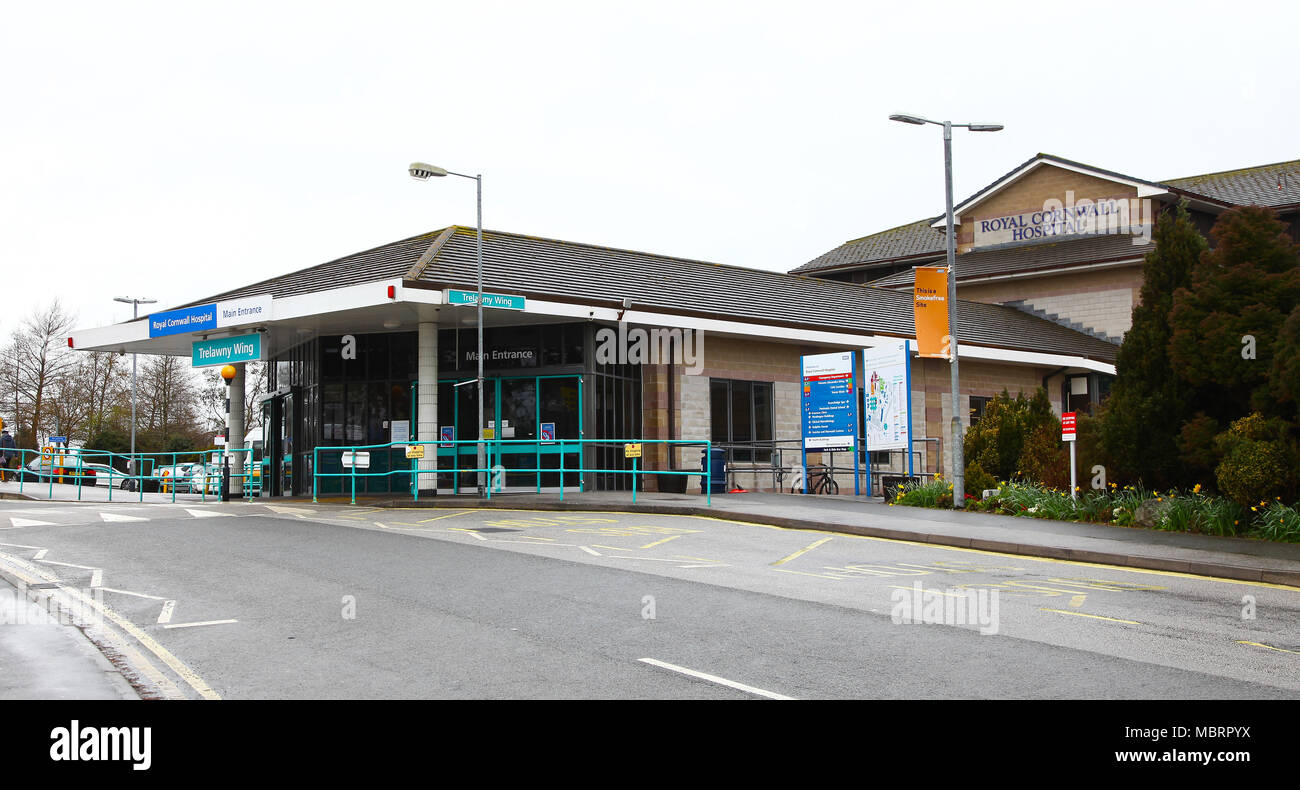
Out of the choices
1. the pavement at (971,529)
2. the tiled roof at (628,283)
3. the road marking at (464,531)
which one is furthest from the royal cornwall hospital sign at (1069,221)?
the road marking at (464,531)

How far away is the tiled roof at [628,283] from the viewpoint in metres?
25.2

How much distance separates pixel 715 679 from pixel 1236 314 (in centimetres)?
1330

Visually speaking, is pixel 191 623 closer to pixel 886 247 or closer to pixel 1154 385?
pixel 1154 385

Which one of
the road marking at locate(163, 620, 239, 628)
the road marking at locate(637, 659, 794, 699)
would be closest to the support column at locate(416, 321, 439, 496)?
the road marking at locate(163, 620, 239, 628)

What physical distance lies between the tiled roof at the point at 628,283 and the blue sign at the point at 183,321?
1673mm

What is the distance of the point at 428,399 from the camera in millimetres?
24781

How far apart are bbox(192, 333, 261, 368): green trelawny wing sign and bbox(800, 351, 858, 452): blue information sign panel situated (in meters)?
13.5

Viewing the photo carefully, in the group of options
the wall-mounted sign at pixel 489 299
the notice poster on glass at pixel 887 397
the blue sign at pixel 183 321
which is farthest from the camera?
the blue sign at pixel 183 321

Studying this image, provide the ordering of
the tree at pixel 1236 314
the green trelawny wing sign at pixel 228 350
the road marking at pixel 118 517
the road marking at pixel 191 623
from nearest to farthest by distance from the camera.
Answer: the road marking at pixel 191 623, the tree at pixel 1236 314, the road marking at pixel 118 517, the green trelawny wing sign at pixel 228 350

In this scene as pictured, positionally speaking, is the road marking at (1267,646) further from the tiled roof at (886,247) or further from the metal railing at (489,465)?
the tiled roof at (886,247)

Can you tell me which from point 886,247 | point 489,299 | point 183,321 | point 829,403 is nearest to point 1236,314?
point 829,403
